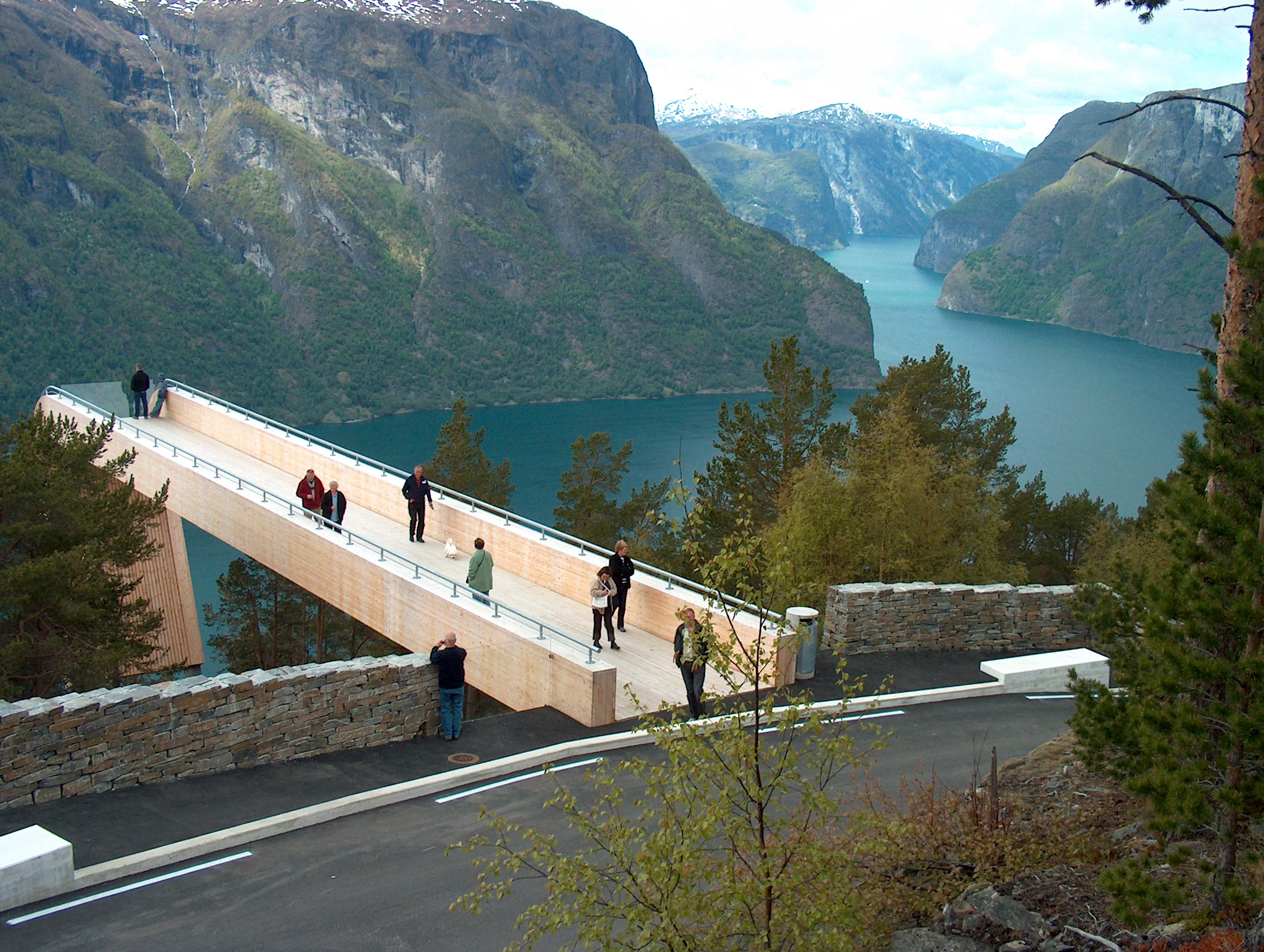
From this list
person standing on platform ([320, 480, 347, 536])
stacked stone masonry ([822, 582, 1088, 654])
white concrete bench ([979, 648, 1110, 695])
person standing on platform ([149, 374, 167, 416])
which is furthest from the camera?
person standing on platform ([149, 374, 167, 416])

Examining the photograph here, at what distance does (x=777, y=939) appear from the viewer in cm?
596

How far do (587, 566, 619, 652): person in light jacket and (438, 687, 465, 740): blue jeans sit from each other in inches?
115

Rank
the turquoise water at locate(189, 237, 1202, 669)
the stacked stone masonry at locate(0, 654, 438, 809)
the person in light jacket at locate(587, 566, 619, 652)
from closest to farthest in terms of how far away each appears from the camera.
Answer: the stacked stone masonry at locate(0, 654, 438, 809) → the person in light jacket at locate(587, 566, 619, 652) → the turquoise water at locate(189, 237, 1202, 669)

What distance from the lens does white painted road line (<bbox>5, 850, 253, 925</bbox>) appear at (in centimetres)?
815

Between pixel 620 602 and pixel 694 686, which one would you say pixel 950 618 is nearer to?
pixel 620 602

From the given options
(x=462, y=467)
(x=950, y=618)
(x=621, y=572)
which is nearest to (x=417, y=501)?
(x=621, y=572)

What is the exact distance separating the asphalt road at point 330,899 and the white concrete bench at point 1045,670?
13.1ft

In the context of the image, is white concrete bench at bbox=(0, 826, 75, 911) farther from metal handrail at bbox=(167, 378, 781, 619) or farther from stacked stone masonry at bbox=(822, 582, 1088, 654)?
stacked stone masonry at bbox=(822, 582, 1088, 654)

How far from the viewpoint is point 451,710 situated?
481 inches

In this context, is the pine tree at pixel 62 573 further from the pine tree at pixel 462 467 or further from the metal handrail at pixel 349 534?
the pine tree at pixel 462 467

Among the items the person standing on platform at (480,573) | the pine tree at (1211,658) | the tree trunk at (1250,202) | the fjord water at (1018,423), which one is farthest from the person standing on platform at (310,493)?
the fjord water at (1018,423)

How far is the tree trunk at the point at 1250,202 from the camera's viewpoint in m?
8.62

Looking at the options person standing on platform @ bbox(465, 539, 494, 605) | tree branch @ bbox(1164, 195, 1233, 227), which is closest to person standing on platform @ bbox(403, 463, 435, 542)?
person standing on platform @ bbox(465, 539, 494, 605)

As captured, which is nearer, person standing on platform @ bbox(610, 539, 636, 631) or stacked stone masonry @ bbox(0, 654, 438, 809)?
stacked stone masonry @ bbox(0, 654, 438, 809)
